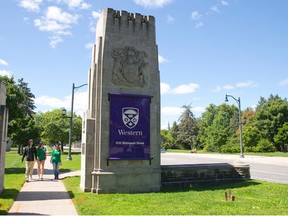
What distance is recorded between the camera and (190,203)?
334 inches

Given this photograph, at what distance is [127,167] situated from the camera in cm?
1087

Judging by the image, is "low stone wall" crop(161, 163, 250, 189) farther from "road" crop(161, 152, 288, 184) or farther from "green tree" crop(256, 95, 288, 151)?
"green tree" crop(256, 95, 288, 151)

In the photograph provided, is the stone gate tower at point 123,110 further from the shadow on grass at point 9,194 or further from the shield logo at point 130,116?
the shadow on grass at point 9,194

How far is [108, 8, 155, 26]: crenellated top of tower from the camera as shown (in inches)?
450

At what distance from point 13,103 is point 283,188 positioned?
14697 millimetres

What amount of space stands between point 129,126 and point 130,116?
385mm

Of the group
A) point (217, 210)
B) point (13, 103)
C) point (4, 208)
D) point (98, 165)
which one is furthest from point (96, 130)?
point (13, 103)

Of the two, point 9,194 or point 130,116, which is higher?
point 130,116

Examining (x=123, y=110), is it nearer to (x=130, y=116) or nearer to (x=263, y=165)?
(x=130, y=116)

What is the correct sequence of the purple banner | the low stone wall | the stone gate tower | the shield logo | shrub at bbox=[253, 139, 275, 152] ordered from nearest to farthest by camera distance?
the stone gate tower → the purple banner → the shield logo → the low stone wall → shrub at bbox=[253, 139, 275, 152]

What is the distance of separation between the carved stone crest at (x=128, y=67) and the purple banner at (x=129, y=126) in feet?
2.00

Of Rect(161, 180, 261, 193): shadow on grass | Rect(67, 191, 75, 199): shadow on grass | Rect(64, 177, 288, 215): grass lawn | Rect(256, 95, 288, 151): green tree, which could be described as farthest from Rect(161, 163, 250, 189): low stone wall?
Rect(256, 95, 288, 151): green tree

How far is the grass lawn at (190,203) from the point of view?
7.46m

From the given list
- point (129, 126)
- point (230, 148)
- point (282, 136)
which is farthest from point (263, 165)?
point (282, 136)
